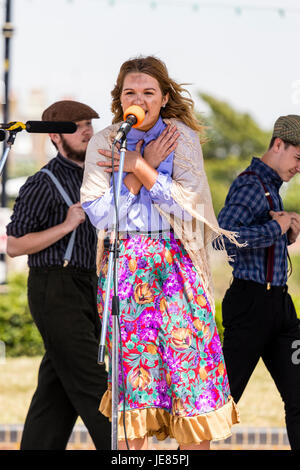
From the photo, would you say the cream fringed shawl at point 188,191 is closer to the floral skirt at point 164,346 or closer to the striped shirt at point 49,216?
the floral skirt at point 164,346

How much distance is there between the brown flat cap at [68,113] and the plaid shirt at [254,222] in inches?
32.6

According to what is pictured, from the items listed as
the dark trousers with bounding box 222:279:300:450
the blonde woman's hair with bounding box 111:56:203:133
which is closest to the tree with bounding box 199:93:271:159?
the dark trousers with bounding box 222:279:300:450

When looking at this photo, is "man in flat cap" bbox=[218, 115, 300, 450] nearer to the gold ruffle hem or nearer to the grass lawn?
the gold ruffle hem

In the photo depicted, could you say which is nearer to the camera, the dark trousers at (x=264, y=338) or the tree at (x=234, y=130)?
the dark trousers at (x=264, y=338)

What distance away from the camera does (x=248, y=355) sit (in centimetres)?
411

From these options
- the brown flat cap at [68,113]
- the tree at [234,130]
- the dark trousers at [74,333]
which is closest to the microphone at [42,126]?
the brown flat cap at [68,113]

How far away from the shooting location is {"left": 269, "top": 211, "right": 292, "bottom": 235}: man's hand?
400cm

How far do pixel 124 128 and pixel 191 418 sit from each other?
1.15m

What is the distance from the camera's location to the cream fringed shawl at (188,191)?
338 centimetres

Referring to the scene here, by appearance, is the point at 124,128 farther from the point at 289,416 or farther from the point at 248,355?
the point at 289,416

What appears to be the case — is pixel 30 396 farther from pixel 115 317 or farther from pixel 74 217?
pixel 115 317

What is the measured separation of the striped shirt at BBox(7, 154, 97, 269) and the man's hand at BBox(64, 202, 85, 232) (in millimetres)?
77
